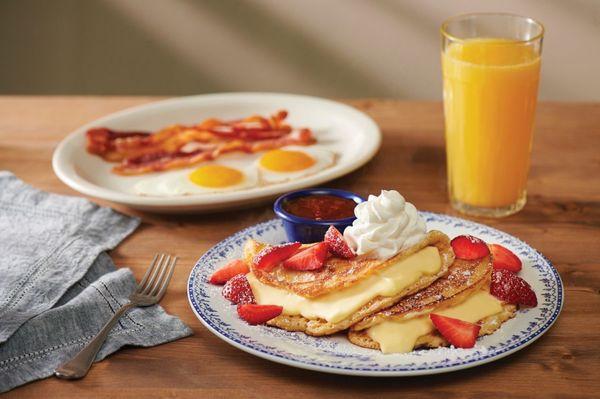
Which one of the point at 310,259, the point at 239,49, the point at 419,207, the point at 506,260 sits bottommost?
the point at 239,49

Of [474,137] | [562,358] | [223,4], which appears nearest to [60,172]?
[474,137]

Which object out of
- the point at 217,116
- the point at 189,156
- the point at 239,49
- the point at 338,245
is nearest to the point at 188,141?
the point at 189,156

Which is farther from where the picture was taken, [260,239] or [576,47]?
[576,47]

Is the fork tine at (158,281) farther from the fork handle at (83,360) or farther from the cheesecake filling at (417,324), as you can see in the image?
the cheesecake filling at (417,324)

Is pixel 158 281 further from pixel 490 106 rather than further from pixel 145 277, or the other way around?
pixel 490 106

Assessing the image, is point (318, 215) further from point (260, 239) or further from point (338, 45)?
point (338, 45)

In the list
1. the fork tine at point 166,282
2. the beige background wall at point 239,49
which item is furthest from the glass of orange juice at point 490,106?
the beige background wall at point 239,49
